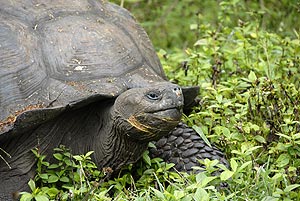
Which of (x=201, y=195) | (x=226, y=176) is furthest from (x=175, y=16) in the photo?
(x=201, y=195)

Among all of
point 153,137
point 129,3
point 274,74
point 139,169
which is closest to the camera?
point 153,137

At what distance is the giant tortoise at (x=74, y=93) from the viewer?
3.93 m

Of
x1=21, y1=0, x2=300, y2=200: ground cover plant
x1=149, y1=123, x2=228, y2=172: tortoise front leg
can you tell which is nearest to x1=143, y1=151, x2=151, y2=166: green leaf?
x1=21, y1=0, x2=300, y2=200: ground cover plant

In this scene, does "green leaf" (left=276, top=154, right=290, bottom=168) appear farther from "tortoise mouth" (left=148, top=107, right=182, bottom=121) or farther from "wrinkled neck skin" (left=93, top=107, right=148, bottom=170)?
"wrinkled neck skin" (left=93, top=107, right=148, bottom=170)

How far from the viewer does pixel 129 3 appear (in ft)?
26.6

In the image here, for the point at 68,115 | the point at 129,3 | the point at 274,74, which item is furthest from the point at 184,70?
the point at 129,3

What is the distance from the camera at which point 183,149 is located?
4.55m

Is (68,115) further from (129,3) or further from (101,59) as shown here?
(129,3)

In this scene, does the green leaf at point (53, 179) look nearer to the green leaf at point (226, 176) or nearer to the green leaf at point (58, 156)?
the green leaf at point (58, 156)

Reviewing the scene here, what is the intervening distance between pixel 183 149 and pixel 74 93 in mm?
874

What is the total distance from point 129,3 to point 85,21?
3734 millimetres

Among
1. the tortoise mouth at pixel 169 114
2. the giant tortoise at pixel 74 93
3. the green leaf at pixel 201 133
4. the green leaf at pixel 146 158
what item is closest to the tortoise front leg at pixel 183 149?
the giant tortoise at pixel 74 93

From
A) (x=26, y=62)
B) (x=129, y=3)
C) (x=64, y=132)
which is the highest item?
(x=26, y=62)

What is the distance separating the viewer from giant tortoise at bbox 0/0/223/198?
3932 mm
